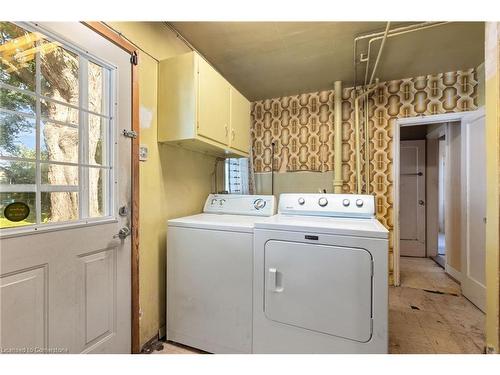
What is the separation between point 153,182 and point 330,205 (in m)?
1.35

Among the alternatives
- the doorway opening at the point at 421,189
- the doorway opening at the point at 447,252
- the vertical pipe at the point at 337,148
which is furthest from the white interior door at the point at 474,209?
the doorway opening at the point at 421,189

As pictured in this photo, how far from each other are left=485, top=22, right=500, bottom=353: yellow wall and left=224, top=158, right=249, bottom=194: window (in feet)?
7.16

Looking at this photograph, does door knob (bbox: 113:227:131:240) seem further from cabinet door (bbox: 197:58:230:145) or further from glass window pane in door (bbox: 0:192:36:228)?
cabinet door (bbox: 197:58:230:145)

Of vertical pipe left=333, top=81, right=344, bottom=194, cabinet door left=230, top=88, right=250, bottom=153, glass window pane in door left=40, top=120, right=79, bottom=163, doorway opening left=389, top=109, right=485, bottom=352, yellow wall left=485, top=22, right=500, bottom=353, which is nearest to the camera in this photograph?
yellow wall left=485, top=22, right=500, bottom=353

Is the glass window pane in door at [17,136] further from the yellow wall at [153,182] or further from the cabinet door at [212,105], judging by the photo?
the cabinet door at [212,105]

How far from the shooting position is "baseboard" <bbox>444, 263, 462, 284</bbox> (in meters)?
2.81

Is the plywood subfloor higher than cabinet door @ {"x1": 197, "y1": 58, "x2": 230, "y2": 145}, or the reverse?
cabinet door @ {"x1": 197, "y1": 58, "x2": 230, "y2": 145}

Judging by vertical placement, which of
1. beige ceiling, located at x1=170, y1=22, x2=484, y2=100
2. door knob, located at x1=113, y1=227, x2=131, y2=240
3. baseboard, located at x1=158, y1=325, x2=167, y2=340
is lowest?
baseboard, located at x1=158, y1=325, x2=167, y2=340

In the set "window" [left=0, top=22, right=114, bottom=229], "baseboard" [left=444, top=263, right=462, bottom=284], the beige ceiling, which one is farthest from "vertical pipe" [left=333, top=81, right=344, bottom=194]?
"window" [left=0, top=22, right=114, bottom=229]

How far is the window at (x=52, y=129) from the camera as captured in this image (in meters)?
0.96

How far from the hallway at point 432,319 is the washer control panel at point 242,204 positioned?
1380mm

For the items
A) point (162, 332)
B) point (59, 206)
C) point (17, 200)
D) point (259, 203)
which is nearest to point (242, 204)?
point (259, 203)

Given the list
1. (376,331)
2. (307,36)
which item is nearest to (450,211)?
(376,331)

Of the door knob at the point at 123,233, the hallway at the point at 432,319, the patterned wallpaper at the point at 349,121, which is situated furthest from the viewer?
the patterned wallpaper at the point at 349,121
